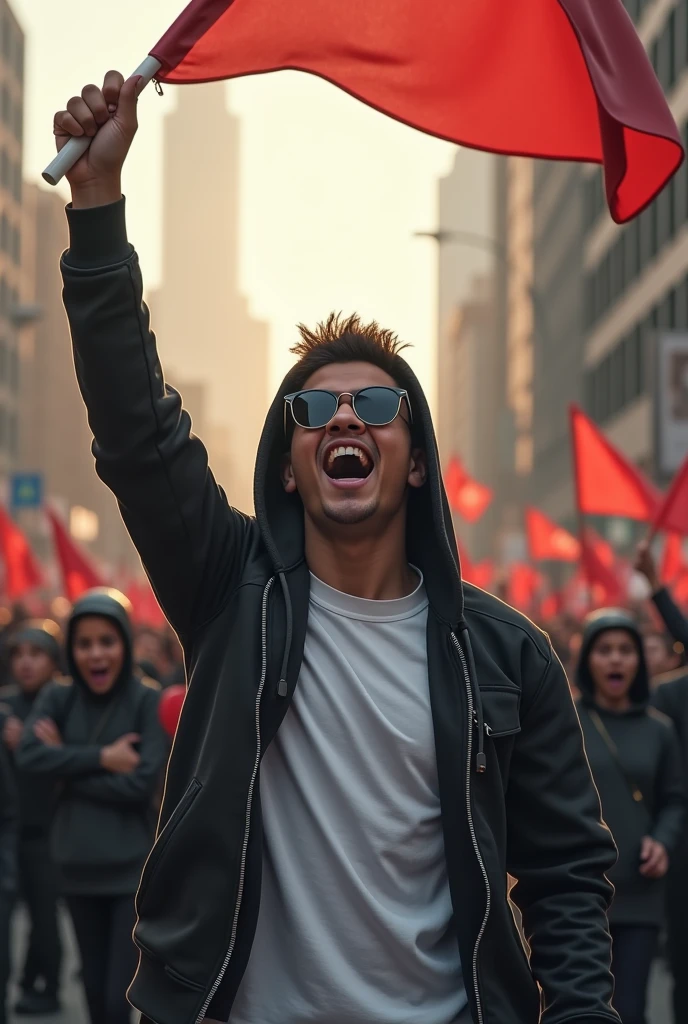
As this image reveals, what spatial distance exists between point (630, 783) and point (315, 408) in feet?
15.5

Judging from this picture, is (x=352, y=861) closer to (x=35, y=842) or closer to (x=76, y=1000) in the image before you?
(x=76, y=1000)

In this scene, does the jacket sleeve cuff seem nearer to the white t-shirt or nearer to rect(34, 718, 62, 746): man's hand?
the white t-shirt

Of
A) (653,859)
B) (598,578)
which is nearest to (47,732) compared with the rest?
(653,859)

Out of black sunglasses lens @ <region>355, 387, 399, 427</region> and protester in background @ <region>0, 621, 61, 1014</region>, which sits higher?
black sunglasses lens @ <region>355, 387, 399, 427</region>

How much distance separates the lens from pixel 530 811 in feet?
11.4

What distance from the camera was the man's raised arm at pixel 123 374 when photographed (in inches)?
121

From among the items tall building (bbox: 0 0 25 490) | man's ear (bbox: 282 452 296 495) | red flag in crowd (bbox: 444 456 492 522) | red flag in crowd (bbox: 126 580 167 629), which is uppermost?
tall building (bbox: 0 0 25 490)

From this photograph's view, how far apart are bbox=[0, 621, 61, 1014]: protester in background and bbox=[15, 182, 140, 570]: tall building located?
259 feet

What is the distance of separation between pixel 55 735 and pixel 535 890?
4794 millimetres

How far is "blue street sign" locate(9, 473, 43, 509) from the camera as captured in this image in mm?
28109

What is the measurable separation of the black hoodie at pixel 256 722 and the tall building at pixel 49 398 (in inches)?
3393

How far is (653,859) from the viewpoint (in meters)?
7.48

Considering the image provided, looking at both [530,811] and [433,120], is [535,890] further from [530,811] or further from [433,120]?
[433,120]

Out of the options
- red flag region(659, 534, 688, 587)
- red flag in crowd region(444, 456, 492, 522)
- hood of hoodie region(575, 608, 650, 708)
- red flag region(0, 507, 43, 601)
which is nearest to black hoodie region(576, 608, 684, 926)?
hood of hoodie region(575, 608, 650, 708)
